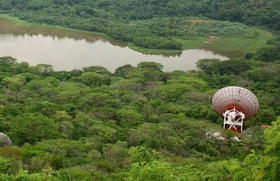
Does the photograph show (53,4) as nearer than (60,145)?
No

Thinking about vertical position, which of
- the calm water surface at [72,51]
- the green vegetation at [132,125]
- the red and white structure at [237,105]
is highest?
the red and white structure at [237,105]

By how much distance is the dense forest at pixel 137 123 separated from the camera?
13.1m

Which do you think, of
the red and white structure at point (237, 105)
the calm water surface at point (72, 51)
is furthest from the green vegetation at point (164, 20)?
the red and white structure at point (237, 105)

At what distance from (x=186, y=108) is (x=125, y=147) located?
9139 mm

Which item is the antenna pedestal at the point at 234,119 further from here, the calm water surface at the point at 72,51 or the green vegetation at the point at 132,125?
the calm water surface at the point at 72,51

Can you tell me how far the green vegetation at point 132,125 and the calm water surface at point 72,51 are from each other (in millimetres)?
5558

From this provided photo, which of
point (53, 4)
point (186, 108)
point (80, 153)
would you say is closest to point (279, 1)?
point (53, 4)

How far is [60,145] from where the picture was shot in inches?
826

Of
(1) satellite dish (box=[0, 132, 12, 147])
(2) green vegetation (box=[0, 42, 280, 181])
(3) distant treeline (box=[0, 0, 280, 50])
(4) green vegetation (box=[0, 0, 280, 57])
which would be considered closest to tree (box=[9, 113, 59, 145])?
(2) green vegetation (box=[0, 42, 280, 181])

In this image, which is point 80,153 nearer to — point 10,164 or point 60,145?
point 60,145

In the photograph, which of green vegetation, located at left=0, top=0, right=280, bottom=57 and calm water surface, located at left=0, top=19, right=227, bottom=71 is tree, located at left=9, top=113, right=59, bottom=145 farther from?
green vegetation, located at left=0, top=0, right=280, bottom=57

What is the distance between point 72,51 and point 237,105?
28837 mm

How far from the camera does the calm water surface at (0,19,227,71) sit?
152 feet

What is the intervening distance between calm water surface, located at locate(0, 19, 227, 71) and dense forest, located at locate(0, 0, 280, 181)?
3.51 meters
